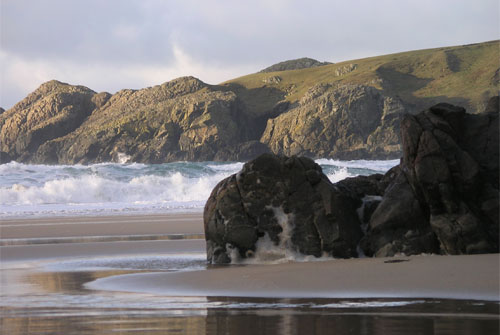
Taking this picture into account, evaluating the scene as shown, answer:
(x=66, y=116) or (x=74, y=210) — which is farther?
(x=66, y=116)

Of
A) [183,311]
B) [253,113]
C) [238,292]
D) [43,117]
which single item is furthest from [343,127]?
[183,311]

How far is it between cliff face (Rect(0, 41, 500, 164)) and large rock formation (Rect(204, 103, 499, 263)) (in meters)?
75.1

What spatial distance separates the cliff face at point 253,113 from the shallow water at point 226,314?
77.8 m

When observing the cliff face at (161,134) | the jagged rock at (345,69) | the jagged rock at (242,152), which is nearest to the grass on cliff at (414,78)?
the jagged rock at (345,69)

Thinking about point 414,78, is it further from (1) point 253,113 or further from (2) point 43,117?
(2) point 43,117

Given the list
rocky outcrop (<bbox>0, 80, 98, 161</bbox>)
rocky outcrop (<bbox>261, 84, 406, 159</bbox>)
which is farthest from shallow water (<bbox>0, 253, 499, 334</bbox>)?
rocky outcrop (<bbox>0, 80, 98, 161</bbox>)

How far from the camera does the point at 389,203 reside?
7.05m

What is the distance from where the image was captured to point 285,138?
88.1 meters

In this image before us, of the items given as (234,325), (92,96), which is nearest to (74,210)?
(234,325)

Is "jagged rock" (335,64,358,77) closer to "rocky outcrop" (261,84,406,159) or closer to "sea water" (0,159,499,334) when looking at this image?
"rocky outcrop" (261,84,406,159)

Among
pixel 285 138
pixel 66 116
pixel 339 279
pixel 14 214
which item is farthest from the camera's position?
pixel 66 116

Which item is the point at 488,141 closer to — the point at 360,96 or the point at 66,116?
the point at 360,96

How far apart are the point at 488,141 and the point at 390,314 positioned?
3.49 meters

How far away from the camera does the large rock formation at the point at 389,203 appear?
646 cm
